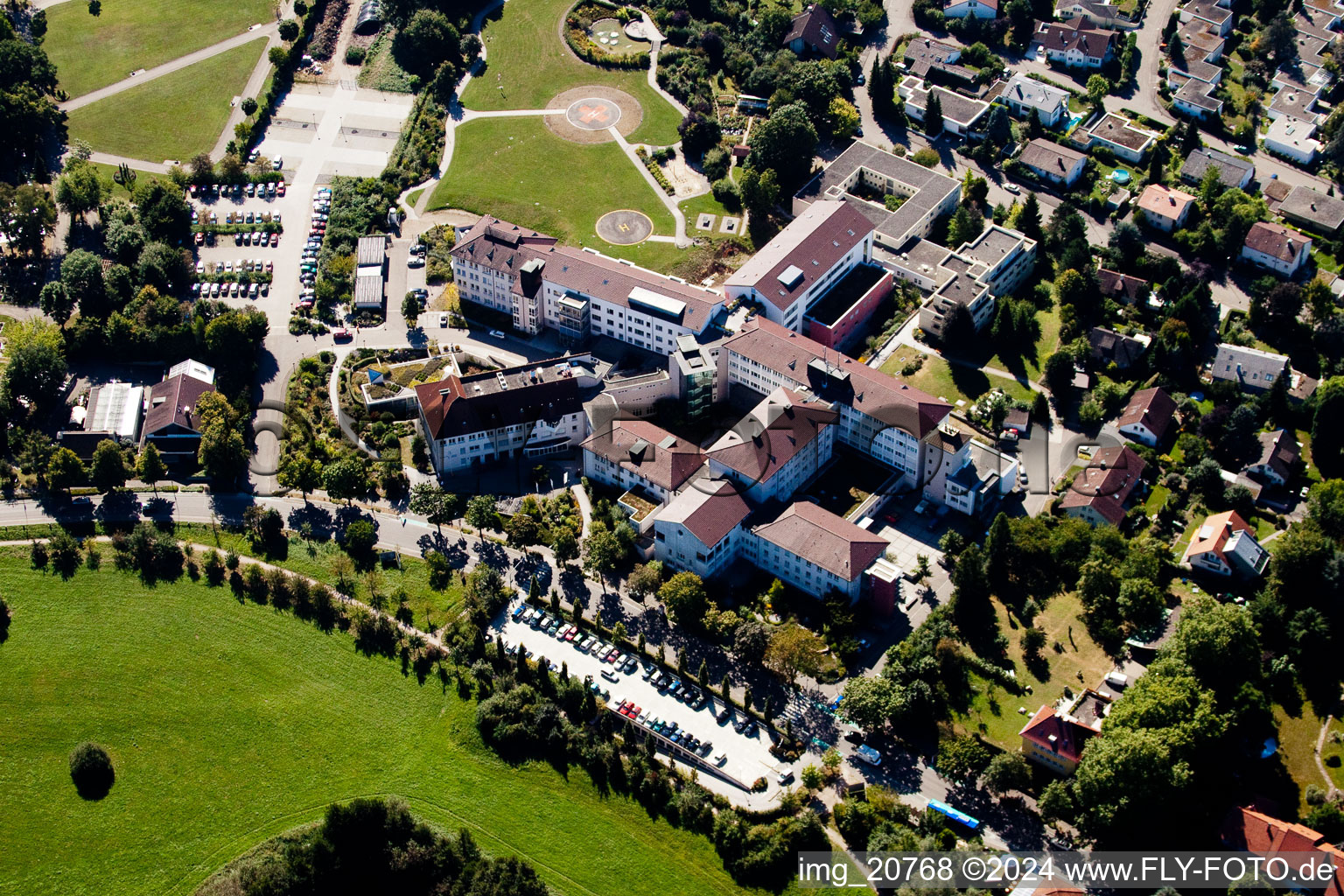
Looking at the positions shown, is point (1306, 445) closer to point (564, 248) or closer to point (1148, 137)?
point (1148, 137)

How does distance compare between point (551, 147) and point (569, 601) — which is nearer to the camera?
point (569, 601)

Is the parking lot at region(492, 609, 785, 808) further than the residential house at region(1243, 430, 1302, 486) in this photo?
No

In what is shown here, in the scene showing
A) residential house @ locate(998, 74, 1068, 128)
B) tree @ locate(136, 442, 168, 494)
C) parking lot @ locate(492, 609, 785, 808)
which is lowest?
parking lot @ locate(492, 609, 785, 808)

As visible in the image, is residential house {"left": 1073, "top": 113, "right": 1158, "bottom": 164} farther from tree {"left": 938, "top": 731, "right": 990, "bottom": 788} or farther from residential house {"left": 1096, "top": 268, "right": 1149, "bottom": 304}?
tree {"left": 938, "top": 731, "right": 990, "bottom": 788}

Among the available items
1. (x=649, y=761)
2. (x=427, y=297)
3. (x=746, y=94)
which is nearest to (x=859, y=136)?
(x=746, y=94)

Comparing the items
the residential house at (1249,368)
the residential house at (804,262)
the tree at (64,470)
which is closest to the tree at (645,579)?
the residential house at (804,262)

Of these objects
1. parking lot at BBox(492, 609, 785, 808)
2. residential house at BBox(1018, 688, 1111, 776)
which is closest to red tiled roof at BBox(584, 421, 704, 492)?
parking lot at BBox(492, 609, 785, 808)

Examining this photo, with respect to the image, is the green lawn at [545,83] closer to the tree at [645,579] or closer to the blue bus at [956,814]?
the tree at [645,579]
